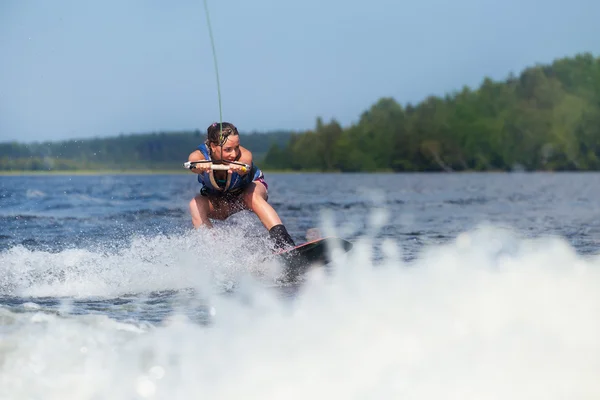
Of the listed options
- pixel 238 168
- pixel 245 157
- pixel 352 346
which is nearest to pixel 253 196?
pixel 245 157

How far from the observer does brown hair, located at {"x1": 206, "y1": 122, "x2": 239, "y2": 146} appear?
8.45 meters

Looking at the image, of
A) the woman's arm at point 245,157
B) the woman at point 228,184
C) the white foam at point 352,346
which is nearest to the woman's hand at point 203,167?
the woman at point 228,184

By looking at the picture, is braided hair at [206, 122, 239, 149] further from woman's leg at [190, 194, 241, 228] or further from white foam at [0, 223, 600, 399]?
white foam at [0, 223, 600, 399]

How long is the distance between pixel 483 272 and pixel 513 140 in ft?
391

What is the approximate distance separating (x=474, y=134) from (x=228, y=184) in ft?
401

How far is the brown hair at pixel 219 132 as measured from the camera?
845 cm

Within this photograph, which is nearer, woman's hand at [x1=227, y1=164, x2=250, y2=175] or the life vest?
woman's hand at [x1=227, y1=164, x2=250, y2=175]

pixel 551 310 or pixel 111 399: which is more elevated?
pixel 551 310

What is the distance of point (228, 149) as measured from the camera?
8508mm

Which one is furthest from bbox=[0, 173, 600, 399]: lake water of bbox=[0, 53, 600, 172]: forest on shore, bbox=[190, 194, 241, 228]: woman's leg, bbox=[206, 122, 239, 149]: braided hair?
bbox=[0, 53, 600, 172]: forest on shore

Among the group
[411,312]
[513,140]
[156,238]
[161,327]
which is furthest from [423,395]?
[513,140]

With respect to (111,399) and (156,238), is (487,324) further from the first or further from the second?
(156,238)

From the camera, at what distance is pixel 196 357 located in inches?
196

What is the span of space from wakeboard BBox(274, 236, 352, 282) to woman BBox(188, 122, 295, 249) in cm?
22
